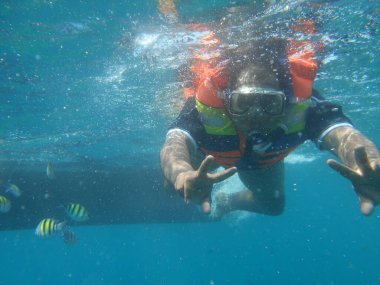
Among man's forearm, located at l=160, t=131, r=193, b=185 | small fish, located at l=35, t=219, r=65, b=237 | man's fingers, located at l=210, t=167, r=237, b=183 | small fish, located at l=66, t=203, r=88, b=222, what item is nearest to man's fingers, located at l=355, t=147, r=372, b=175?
man's fingers, located at l=210, t=167, r=237, b=183

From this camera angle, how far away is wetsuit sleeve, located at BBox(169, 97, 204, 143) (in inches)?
231

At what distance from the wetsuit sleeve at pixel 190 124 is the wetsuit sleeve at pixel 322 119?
2.06 metres

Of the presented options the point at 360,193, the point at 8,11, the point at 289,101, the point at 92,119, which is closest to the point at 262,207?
the point at 289,101

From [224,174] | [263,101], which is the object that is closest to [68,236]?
[263,101]

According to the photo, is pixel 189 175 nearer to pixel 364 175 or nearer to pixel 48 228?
pixel 364 175

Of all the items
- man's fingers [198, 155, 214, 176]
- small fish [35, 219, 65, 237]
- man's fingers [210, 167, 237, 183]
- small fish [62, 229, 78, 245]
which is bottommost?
small fish [62, 229, 78, 245]

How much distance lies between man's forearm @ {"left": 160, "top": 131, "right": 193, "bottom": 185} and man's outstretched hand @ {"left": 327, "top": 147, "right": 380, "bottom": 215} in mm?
1984

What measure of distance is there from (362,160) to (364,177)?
0.24 metres

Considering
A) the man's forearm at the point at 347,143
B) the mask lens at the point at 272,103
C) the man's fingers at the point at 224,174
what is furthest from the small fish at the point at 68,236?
the man's forearm at the point at 347,143

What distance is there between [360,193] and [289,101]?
7.08 feet

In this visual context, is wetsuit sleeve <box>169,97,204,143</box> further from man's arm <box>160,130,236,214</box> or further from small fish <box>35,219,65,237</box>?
small fish <box>35,219,65,237</box>

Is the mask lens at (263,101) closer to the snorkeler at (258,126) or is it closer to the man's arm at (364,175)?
the snorkeler at (258,126)

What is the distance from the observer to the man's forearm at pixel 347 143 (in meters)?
4.70

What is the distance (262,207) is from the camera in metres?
10.7
